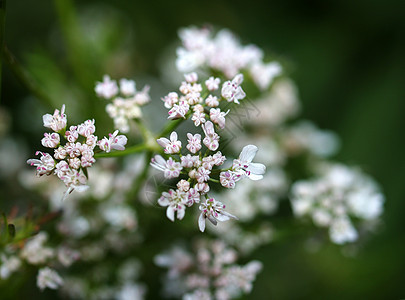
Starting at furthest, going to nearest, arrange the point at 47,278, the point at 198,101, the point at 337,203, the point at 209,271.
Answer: the point at 337,203 < the point at 209,271 < the point at 47,278 < the point at 198,101

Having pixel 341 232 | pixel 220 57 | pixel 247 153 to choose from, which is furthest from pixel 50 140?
pixel 341 232

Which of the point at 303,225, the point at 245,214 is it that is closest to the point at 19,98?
the point at 245,214

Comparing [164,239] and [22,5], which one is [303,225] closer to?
[164,239]

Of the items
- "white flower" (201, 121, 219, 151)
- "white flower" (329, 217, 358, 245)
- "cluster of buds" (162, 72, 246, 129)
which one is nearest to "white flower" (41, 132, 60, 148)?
"cluster of buds" (162, 72, 246, 129)

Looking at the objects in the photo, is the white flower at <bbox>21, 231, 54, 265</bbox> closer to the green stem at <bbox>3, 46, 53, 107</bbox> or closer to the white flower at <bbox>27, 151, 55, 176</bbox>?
the white flower at <bbox>27, 151, 55, 176</bbox>

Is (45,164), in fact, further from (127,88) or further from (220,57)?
(220,57)
